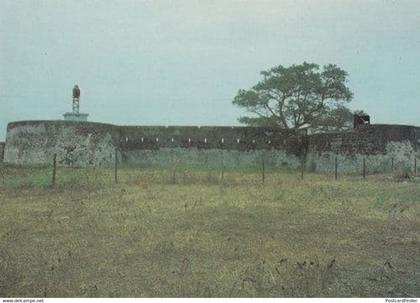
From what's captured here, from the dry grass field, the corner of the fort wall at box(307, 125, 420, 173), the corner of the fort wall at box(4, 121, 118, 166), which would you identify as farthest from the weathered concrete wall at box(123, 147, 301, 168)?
the dry grass field

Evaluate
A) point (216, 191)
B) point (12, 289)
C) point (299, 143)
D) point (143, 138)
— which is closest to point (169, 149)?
point (143, 138)

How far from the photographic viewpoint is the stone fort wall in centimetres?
2234

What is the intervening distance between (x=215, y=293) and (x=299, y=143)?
2275cm

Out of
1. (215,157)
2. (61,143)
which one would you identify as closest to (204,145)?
(215,157)

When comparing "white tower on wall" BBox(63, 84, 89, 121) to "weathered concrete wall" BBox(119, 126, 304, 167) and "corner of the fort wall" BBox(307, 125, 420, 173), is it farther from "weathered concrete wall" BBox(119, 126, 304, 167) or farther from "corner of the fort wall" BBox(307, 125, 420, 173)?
"corner of the fort wall" BBox(307, 125, 420, 173)

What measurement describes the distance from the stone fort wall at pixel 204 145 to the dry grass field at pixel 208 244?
427 inches

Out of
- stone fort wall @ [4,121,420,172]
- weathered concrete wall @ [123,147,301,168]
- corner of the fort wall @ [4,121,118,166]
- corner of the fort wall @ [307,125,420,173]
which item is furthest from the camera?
weathered concrete wall @ [123,147,301,168]

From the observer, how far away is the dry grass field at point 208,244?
192 inches

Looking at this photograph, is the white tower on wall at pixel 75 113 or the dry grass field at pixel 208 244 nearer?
the dry grass field at pixel 208 244

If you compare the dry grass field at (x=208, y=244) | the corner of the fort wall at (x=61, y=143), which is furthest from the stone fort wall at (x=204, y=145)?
the dry grass field at (x=208, y=244)

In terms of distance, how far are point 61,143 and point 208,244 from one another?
1886cm

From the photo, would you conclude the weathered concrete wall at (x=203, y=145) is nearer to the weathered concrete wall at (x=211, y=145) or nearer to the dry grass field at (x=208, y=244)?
the weathered concrete wall at (x=211, y=145)

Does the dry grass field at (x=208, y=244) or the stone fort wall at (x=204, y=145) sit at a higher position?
the stone fort wall at (x=204, y=145)

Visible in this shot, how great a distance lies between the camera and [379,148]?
22141 mm
